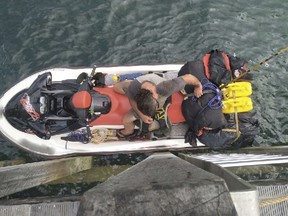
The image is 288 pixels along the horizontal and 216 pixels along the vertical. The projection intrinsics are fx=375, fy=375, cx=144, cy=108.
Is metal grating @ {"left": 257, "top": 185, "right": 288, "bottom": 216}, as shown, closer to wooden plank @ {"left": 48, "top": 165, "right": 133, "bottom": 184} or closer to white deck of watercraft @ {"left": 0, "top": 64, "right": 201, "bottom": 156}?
white deck of watercraft @ {"left": 0, "top": 64, "right": 201, "bottom": 156}

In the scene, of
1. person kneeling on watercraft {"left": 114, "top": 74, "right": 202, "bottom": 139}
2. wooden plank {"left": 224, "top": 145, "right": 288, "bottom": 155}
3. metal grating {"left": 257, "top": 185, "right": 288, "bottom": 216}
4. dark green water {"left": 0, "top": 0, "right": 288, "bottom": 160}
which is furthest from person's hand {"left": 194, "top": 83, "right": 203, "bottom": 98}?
dark green water {"left": 0, "top": 0, "right": 288, "bottom": 160}

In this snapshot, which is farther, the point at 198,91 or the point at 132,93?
the point at 198,91

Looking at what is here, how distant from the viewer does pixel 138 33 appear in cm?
581

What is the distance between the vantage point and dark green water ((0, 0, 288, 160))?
5699 mm

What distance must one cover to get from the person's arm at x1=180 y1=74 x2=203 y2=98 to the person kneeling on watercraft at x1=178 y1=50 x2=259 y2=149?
66 mm

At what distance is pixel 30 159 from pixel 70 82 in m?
1.43

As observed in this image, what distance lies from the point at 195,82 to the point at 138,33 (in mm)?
2283

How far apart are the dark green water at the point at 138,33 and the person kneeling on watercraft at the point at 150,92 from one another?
1815 millimetres

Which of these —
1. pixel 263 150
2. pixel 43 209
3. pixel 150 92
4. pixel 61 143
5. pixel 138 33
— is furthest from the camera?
pixel 138 33

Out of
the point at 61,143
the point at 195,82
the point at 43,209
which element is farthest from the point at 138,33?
the point at 43,209

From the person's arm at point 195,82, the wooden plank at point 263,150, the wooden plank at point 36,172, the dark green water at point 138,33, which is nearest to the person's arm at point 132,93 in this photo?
the person's arm at point 195,82

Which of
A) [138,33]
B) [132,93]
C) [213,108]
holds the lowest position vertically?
[213,108]

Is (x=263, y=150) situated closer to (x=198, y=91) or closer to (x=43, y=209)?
(x=198, y=91)

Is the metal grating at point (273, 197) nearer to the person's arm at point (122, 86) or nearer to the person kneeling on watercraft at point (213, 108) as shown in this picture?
the person kneeling on watercraft at point (213, 108)
